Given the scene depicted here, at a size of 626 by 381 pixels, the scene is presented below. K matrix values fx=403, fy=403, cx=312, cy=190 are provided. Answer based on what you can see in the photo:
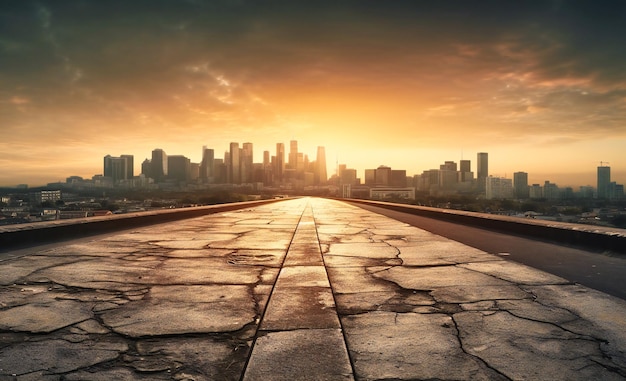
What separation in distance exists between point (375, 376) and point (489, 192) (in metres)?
113

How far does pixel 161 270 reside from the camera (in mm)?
5266

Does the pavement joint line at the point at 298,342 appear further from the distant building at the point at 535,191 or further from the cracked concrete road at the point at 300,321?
the distant building at the point at 535,191

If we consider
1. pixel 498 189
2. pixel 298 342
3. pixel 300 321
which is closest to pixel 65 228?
pixel 300 321

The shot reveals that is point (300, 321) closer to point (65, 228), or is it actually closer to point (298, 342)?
point (298, 342)

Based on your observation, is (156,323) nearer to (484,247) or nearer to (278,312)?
(278,312)

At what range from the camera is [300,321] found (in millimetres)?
3119

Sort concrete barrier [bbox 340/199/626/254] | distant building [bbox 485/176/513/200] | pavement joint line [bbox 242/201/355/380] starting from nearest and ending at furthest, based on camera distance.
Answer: pavement joint line [bbox 242/201/355/380], concrete barrier [bbox 340/199/626/254], distant building [bbox 485/176/513/200]

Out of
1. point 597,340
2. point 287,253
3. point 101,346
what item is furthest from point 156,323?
point 287,253

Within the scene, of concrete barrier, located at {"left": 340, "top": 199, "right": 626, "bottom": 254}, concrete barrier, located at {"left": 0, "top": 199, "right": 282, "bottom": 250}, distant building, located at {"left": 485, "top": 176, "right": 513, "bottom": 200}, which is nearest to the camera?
concrete barrier, located at {"left": 340, "top": 199, "right": 626, "bottom": 254}

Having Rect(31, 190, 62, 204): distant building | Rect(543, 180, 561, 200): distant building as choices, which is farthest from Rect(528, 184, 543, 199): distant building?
Rect(31, 190, 62, 204): distant building

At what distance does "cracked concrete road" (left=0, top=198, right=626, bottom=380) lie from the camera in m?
2.36

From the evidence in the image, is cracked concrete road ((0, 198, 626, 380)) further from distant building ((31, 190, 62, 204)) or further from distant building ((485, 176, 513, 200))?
distant building ((485, 176, 513, 200))

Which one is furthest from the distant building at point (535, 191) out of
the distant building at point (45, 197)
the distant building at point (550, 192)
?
the distant building at point (45, 197)

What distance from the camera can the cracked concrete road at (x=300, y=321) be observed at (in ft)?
7.74
